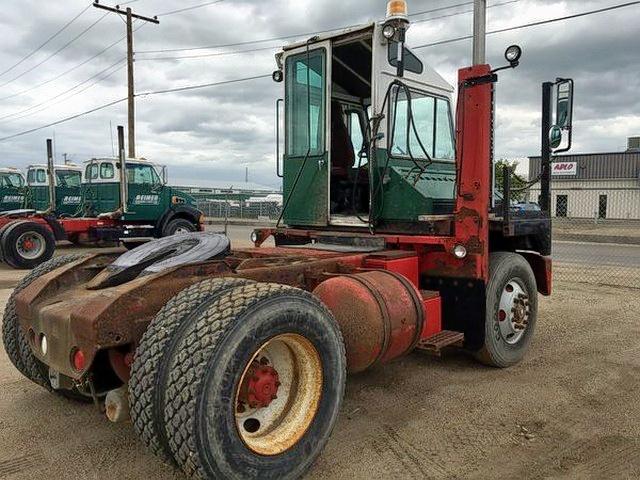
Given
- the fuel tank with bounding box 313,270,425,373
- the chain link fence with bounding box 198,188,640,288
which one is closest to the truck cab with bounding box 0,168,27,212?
the chain link fence with bounding box 198,188,640,288

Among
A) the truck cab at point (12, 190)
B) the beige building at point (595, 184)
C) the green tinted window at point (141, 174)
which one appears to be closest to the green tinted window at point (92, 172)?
the green tinted window at point (141, 174)

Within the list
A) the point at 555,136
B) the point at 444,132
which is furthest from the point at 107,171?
the point at 555,136

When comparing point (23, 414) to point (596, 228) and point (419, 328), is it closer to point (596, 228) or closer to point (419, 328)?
point (419, 328)

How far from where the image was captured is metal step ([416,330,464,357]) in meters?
4.21

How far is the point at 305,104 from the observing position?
5.52m

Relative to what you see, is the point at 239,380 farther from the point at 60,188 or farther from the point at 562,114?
the point at 60,188

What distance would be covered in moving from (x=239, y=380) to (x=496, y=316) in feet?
Answer: 9.71

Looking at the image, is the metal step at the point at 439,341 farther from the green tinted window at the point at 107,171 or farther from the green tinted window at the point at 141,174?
the green tinted window at the point at 107,171

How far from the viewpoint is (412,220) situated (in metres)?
4.93

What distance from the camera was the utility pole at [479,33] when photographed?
4680 millimetres

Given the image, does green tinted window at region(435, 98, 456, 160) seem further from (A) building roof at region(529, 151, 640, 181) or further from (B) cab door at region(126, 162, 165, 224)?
(A) building roof at region(529, 151, 640, 181)

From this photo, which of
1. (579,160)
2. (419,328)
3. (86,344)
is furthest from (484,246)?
(579,160)

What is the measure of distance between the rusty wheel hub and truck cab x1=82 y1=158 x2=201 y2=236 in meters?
14.0

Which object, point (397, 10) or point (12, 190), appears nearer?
point (397, 10)
